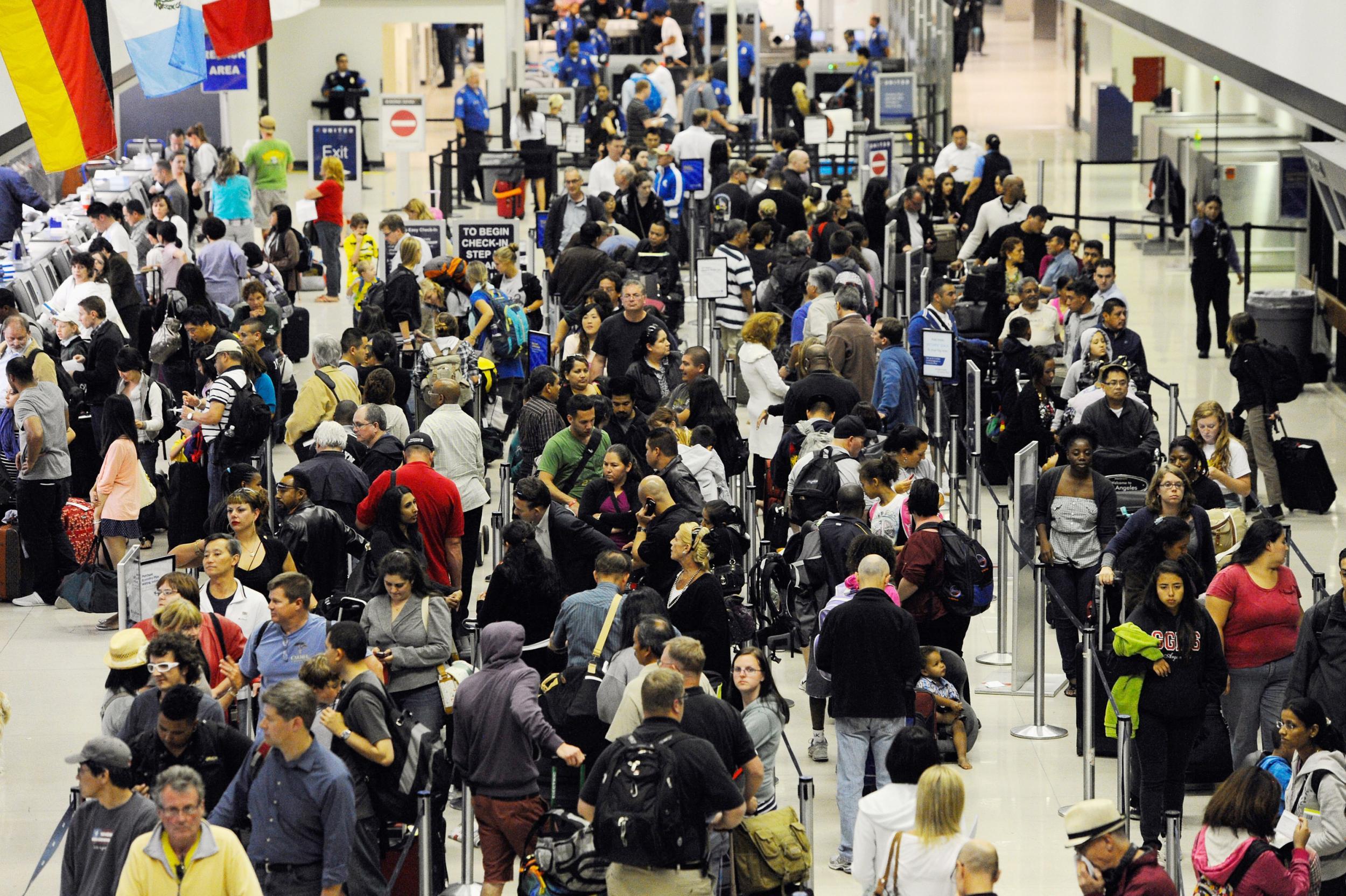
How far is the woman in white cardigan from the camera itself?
524 inches

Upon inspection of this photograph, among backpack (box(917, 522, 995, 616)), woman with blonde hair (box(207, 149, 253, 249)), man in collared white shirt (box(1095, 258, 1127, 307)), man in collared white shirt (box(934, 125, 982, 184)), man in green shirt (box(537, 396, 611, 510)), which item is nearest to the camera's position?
backpack (box(917, 522, 995, 616))

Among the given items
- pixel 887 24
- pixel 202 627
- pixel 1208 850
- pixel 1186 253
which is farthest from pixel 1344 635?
pixel 887 24

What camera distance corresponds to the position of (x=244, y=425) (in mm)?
12680

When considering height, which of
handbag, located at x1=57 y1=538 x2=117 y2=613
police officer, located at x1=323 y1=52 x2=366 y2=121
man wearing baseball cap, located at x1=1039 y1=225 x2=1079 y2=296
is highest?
police officer, located at x1=323 y1=52 x2=366 y2=121

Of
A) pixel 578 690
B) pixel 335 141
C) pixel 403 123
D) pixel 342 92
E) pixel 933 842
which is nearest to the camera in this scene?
pixel 933 842

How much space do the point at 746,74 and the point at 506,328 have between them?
21.4 m

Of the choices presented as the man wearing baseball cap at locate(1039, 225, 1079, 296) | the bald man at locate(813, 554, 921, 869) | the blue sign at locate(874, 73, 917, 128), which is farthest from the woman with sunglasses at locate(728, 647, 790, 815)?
the blue sign at locate(874, 73, 917, 128)

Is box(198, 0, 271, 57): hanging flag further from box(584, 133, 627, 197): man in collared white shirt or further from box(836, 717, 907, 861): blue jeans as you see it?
box(836, 717, 907, 861): blue jeans

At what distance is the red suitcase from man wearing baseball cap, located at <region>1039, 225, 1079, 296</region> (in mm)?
8388

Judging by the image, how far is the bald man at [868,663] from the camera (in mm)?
8828

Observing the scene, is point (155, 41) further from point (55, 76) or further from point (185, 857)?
point (185, 857)

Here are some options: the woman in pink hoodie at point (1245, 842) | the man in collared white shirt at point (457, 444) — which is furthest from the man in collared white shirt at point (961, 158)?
the woman in pink hoodie at point (1245, 842)

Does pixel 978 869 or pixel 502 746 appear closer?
pixel 978 869

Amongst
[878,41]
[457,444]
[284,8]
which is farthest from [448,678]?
[878,41]
